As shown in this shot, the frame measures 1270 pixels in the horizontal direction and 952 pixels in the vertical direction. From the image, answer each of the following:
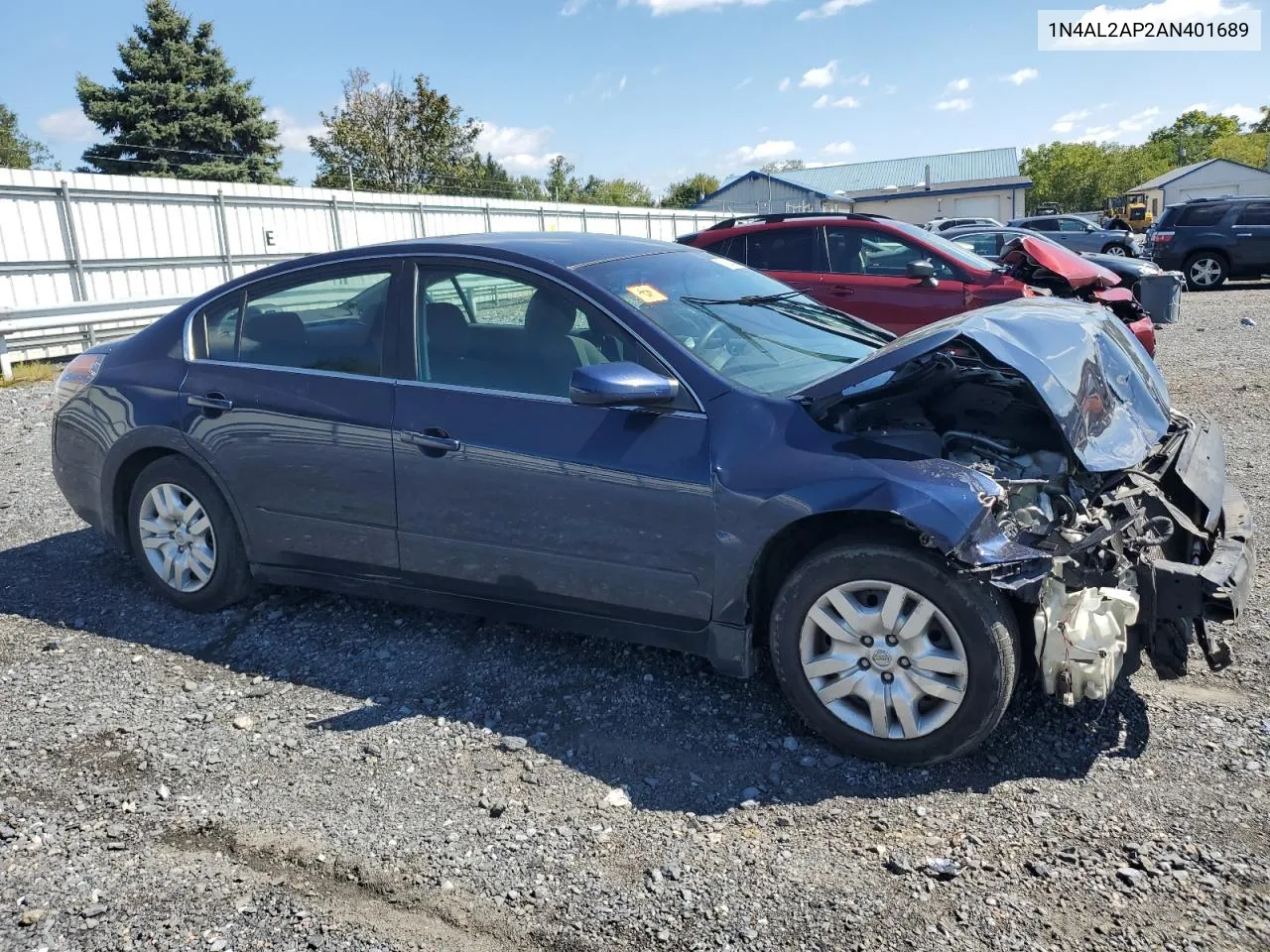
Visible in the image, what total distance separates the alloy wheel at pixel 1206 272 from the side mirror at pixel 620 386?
69.2 feet

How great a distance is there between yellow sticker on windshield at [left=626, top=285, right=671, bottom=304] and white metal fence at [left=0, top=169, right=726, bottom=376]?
6.77 m

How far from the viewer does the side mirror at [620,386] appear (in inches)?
130

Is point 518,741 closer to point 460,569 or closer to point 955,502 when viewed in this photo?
point 460,569

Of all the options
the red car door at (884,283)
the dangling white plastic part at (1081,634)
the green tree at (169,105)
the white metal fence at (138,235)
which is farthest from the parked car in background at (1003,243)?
the green tree at (169,105)

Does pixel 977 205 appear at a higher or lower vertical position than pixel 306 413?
higher

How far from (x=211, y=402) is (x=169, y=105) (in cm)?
3983

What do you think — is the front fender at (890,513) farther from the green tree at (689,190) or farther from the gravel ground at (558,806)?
the green tree at (689,190)

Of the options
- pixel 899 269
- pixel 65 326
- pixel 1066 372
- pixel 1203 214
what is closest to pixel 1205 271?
pixel 1203 214

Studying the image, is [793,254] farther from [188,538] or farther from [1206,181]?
[1206,181]

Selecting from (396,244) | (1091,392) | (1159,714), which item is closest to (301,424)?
(396,244)

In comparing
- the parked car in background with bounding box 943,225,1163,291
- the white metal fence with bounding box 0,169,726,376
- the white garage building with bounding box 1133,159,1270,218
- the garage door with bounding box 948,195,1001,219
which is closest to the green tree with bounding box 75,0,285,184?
the white metal fence with bounding box 0,169,726,376

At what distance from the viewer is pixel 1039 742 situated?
3.29m

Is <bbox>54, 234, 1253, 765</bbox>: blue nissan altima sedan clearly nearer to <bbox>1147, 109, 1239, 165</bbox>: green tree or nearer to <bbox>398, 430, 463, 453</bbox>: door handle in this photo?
<bbox>398, 430, 463, 453</bbox>: door handle

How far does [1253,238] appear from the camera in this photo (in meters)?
19.7
